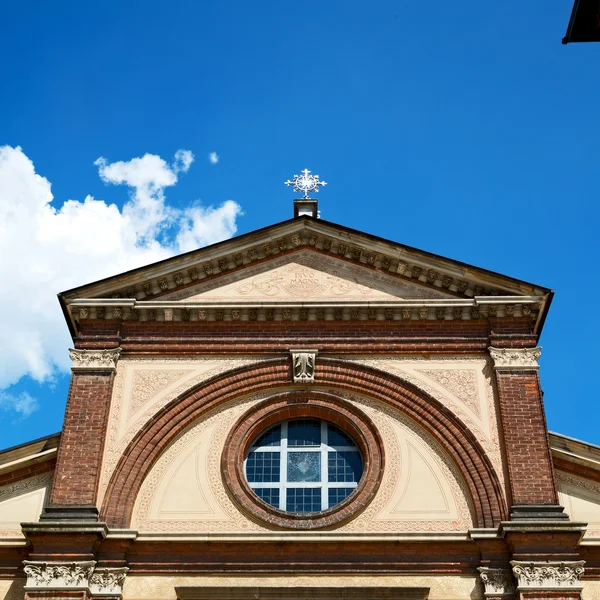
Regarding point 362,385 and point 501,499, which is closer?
point 501,499

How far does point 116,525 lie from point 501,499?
7073mm

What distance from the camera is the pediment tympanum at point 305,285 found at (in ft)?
67.1

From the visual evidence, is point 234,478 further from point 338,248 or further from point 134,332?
point 338,248

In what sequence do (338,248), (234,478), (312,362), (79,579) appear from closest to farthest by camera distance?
1. (79,579)
2. (234,478)
3. (312,362)
4. (338,248)

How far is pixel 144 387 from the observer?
19.2 metres

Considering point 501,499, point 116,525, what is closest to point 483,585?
point 501,499

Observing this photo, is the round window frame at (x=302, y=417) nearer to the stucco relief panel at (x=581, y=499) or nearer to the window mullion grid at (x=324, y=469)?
the window mullion grid at (x=324, y=469)

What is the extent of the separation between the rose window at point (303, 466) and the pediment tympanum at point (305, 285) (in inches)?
112

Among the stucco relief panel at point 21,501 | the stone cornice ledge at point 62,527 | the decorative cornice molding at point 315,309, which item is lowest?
the stone cornice ledge at point 62,527

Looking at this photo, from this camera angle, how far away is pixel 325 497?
1828cm

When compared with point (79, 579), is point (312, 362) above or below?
above

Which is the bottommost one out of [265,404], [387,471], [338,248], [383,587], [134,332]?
[383,587]

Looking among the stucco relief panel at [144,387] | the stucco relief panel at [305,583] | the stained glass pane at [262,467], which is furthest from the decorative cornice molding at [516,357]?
the stucco relief panel at [144,387]

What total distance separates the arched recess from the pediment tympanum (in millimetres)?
1734
